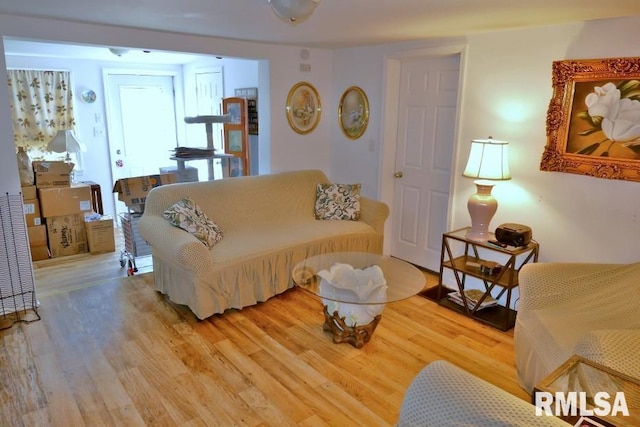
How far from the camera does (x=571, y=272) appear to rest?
250 centimetres

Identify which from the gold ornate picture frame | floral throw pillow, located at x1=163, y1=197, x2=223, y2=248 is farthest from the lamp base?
floral throw pillow, located at x1=163, y1=197, x2=223, y2=248

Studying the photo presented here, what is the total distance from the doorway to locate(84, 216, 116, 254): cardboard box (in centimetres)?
305

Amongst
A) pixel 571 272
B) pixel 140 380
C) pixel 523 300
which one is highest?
pixel 571 272

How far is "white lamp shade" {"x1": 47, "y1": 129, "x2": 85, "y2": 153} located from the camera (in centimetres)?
546

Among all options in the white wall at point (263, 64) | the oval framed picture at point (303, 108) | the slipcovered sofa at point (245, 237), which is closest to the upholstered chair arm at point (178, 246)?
the slipcovered sofa at point (245, 237)

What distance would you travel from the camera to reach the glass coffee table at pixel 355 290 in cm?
262

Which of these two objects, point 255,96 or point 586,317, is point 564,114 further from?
point 255,96

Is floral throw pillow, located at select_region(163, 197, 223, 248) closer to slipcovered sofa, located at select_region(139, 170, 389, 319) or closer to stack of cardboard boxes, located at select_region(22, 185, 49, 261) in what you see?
slipcovered sofa, located at select_region(139, 170, 389, 319)

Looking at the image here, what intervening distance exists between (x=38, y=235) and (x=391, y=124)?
3821 millimetres

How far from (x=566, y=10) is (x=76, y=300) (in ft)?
12.6

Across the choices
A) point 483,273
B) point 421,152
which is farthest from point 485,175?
point 421,152

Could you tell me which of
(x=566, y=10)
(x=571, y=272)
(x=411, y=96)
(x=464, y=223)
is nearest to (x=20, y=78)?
(x=411, y=96)

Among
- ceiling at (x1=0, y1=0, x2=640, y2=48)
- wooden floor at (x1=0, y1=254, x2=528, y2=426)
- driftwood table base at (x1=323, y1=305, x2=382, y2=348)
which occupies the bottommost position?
wooden floor at (x1=0, y1=254, x2=528, y2=426)

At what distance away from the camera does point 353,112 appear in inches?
181
